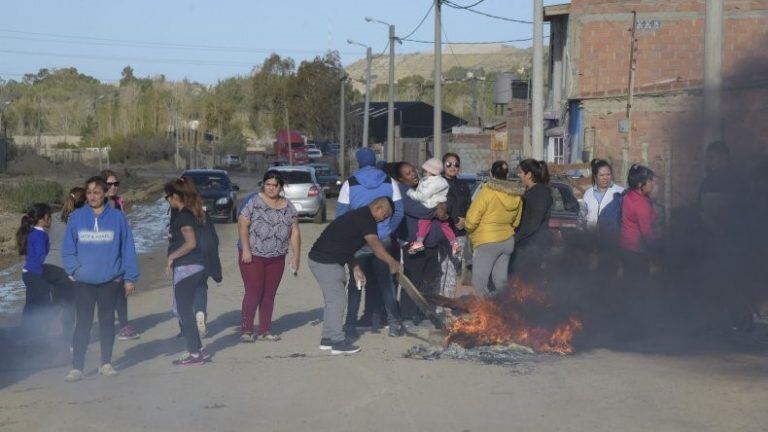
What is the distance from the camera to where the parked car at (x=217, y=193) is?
30969mm

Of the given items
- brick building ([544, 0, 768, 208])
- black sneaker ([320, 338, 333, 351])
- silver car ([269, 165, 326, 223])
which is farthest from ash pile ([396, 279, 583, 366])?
silver car ([269, 165, 326, 223])

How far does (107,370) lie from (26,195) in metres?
31.3

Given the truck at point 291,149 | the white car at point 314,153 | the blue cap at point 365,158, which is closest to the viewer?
the blue cap at point 365,158

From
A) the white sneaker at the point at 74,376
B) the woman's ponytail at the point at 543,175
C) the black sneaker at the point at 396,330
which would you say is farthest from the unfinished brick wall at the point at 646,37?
the white sneaker at the point at 74,376

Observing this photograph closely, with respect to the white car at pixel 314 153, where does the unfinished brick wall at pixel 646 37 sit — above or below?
above

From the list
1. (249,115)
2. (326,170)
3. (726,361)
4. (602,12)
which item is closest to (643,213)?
(726,361)

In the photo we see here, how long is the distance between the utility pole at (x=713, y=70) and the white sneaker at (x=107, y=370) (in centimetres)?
804

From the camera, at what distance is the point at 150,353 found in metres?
10.8

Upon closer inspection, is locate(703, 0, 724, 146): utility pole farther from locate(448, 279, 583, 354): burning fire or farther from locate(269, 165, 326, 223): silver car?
locate(269, 165, 326, 223): silver car

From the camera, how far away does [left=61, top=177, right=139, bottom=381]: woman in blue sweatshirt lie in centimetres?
932

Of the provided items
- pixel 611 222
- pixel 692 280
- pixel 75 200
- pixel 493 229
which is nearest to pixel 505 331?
pixel 493 229

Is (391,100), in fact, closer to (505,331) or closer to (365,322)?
(365,322)

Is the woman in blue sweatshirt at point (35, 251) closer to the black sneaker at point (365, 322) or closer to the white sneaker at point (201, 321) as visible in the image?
the white sneaker at point (201, 321)

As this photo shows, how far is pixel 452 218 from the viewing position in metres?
12.5
